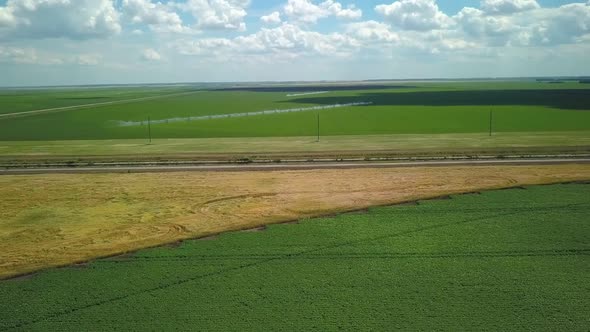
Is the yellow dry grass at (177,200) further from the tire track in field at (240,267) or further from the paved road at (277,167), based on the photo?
the tire track in field at (240,267)

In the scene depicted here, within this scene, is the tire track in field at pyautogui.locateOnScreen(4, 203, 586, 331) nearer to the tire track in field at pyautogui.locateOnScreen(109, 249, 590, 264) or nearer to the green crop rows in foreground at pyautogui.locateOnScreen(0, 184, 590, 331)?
the green crop rows in foreground at pyautogui.locateOnScreen(0, 184, 590, 331)

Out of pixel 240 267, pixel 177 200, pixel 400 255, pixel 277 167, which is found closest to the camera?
pixel 240 267

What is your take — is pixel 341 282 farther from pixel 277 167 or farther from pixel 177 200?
pixel 277 167

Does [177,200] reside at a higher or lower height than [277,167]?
lower

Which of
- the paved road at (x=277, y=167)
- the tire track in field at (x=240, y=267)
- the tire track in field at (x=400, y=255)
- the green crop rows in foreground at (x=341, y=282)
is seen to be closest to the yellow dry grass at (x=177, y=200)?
the paved road at (x=277, y=167)

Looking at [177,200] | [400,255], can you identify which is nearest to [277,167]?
[177,200]

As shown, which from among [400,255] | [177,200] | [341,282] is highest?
[177,200]

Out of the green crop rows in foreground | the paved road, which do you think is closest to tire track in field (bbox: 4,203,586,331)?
the green crop rows in foreground
